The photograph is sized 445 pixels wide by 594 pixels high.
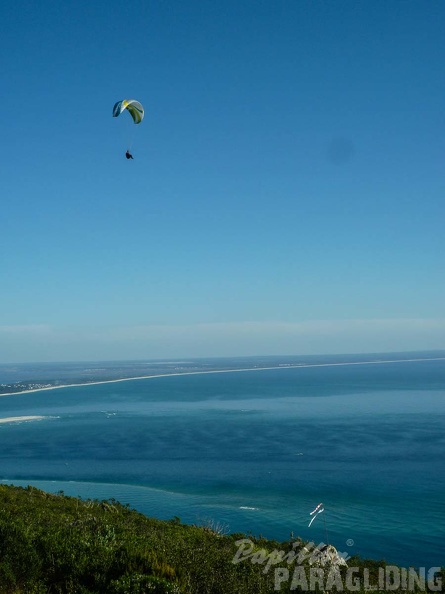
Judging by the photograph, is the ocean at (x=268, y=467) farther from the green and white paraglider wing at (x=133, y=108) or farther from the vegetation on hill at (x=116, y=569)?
the green and white paraglider wing at (x=133, y=108)

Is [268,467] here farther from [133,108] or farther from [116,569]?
[116,569]

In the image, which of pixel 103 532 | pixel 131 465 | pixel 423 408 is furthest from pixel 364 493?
pixel 423 408

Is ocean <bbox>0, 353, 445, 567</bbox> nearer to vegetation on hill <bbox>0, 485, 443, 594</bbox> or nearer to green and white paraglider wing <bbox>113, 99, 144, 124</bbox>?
vegetation on hill <bbox>0, 485, 443, 594</bbox>

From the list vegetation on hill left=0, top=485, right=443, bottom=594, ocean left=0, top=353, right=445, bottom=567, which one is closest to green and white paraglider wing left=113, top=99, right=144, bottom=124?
vegetation on hill left=0, top=485, right=443, bottom=594

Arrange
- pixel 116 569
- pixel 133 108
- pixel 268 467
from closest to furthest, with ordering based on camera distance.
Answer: pixel 116 569 → pixel 133 108 → pixel 268 467

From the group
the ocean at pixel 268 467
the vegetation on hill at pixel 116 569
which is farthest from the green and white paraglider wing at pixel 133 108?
the ocean at pixel 268 467

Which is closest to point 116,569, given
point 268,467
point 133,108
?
point 133,108
